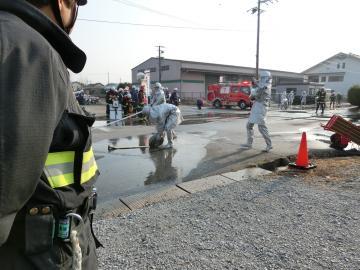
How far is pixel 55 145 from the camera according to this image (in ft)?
3.39

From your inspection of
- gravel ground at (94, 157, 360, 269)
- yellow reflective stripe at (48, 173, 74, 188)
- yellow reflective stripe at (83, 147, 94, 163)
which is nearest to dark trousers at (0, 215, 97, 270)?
yellow reflective stripe at (48, 173, 74, 188)

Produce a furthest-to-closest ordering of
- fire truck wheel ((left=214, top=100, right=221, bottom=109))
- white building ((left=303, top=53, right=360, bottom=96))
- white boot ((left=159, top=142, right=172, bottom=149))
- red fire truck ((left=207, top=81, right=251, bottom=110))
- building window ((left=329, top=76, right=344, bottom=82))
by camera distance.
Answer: building window ((left=329, top=76, right=344, bottom=82)), white building ((left=303, top=53, right=360, bottom=96)), fire truck wheel ((left=214, top=100, right=221, bottom=109)), red fire truck ((left=207, top=81, right=251, bottom=110)), white boot ((left=159, top=142, right=172, bottom=149))

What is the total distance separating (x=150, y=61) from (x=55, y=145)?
186 feet

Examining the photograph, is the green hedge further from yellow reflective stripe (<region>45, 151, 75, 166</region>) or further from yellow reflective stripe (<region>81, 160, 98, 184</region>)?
yellow reflective stripe (<region>45, 151, 75, 166</region>)

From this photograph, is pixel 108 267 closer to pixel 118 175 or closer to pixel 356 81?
pixel 118 175

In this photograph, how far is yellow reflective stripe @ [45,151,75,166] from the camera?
1021 mm

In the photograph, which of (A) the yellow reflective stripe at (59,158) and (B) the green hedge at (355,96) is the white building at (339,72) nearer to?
(B) the green hedge at (355,96)

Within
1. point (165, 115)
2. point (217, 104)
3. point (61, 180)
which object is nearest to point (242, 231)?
point (61, 180)

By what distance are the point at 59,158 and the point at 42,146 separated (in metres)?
0.21

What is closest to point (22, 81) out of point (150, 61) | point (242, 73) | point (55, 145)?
point (55, 145)

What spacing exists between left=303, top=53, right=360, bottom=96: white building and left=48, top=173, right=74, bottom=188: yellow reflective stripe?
56.7 meters

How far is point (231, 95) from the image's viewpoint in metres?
27.9

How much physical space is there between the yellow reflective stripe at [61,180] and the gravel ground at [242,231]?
1.98 metres

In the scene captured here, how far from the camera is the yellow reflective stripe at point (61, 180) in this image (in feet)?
3.37
